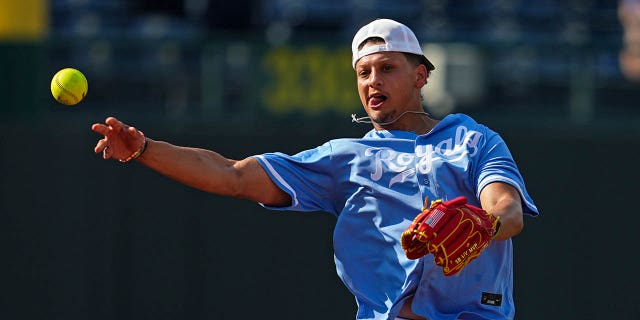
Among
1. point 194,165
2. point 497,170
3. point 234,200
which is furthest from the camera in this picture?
point 234,200

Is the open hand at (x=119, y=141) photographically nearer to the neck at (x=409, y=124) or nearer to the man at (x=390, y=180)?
the man at (x=390, y=180)

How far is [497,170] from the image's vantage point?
4566 millimetres

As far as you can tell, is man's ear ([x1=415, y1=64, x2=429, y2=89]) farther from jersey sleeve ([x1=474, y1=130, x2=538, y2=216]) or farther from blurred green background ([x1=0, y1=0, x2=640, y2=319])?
blurred green background ([x1=0, y1=0, x2=640, y2=319])

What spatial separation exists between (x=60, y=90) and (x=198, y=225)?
14.9 ft

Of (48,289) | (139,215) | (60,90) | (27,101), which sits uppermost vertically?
(60,90)

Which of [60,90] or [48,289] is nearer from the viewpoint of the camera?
[60,90]

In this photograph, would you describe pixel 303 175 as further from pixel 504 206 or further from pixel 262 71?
pixel 262 71

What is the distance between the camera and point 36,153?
8.95 m

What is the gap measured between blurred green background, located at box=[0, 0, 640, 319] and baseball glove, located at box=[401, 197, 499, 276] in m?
4.82

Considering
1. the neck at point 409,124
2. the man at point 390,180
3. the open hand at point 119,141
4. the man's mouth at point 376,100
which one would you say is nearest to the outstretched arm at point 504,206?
the man at point 390,180

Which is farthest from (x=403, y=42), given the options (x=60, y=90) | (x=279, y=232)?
(x=279, y=232)

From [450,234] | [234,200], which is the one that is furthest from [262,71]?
[450,234]

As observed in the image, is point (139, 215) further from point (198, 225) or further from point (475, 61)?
point (475, 61)

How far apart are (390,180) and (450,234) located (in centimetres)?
71
